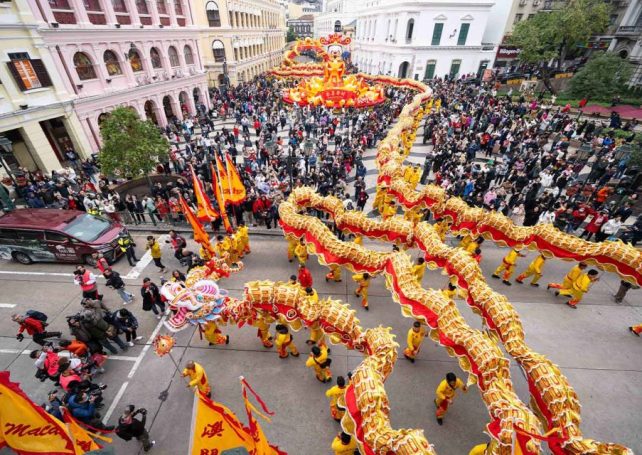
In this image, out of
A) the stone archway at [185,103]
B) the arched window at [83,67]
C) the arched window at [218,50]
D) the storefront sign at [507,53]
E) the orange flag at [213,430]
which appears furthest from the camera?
the storefront sign at [507,53]

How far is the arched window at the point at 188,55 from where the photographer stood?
94.8 feet

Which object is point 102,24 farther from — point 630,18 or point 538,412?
point 630,18

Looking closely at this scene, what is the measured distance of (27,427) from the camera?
466 centimetres

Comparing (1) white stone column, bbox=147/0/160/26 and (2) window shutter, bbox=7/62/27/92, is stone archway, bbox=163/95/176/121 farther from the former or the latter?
(2) window shutter, bbox=7/62/27/92

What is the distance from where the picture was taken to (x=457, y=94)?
105 feet

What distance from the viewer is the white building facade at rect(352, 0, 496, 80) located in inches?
1524

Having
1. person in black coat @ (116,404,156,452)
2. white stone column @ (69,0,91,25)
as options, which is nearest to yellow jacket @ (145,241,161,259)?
person in black coat @ (116,404,156,452)

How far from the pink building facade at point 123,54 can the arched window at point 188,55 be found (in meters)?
0.08

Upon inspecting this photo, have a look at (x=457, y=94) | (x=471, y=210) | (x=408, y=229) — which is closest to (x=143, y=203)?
(x=408, y=229)

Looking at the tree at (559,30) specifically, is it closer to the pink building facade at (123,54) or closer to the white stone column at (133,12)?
the pink building facade at (123,54)

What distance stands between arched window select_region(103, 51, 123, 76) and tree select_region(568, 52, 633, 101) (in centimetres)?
3694

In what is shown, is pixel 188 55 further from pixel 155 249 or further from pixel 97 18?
pixel 155 249

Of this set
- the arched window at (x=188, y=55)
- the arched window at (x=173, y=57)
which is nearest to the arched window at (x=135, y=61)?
the arched window at (x=173, y=57)

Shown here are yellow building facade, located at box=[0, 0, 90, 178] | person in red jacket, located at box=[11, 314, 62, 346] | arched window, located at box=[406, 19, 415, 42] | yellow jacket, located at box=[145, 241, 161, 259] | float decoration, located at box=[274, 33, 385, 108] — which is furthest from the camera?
arched window, located at box=[406, 19, 415, 42]
